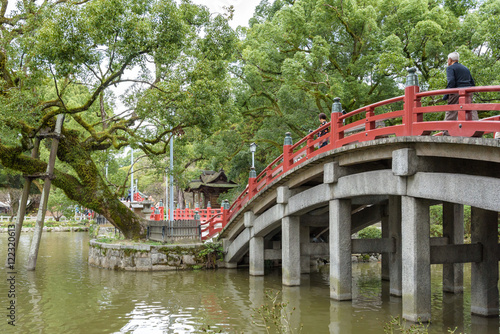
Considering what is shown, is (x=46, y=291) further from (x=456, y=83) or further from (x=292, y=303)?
(x=456, y=83)

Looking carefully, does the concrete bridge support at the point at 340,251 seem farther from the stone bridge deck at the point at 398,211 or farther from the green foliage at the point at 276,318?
the green foliage at the point at 276,318

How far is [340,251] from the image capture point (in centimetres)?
1163

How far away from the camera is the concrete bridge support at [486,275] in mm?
10258

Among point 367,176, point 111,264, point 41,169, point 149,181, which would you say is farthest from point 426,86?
point 149,181

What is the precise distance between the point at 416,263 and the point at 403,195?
142 cm

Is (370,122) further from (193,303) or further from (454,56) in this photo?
(193,303)

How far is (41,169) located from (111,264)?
15.7 feet

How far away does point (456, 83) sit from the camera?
366 inches

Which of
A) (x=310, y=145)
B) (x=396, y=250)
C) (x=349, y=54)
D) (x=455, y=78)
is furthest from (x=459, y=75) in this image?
(x=349, y=54)

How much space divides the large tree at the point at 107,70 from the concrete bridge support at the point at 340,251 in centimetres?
749

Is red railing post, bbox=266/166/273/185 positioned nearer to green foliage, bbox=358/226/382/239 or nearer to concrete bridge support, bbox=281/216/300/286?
concrete bridge support, bbox=281/216/300/286

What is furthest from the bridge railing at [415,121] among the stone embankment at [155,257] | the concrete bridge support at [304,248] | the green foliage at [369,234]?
the green foliage at [369,234]

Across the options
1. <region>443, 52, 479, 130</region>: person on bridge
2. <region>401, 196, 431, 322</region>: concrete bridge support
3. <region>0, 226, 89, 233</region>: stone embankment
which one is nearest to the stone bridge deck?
<region>401, 196, 431, 322</region>: concrete bridge support

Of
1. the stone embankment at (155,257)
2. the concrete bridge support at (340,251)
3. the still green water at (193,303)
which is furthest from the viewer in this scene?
the stone embankment at (155,257)
